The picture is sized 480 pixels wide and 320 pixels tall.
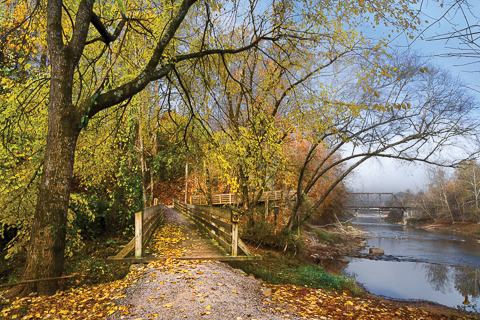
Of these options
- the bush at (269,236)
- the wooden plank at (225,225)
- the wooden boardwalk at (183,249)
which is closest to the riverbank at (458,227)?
the bush at (269,236)

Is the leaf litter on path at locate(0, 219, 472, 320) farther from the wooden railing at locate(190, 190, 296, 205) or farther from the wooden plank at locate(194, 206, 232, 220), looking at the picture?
the wooden railing at locate(190, 190, 296, 205)

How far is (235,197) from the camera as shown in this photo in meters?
11.6

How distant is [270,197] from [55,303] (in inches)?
562

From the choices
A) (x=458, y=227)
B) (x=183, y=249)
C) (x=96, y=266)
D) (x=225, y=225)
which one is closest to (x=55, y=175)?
(x=96, y=266)

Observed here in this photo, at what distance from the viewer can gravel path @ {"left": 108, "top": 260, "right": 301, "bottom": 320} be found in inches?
150

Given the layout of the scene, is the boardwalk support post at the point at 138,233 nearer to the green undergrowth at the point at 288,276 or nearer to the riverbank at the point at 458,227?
the green undergrowth at the point at 288,276

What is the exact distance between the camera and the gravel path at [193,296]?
3809 millimetres

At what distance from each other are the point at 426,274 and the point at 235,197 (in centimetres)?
1090

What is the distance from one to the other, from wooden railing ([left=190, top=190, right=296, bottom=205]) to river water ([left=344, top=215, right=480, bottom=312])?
185 inches

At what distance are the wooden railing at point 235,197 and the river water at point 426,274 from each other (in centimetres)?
469

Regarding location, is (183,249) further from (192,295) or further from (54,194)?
(54,194)

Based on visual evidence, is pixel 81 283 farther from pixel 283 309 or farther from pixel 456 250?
pixel 456 250

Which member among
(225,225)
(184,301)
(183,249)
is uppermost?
(225,225)

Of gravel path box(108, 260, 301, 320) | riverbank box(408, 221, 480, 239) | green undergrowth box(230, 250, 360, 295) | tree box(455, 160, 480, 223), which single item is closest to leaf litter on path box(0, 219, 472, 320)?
gravel path box(108, 260, 301, 320)
